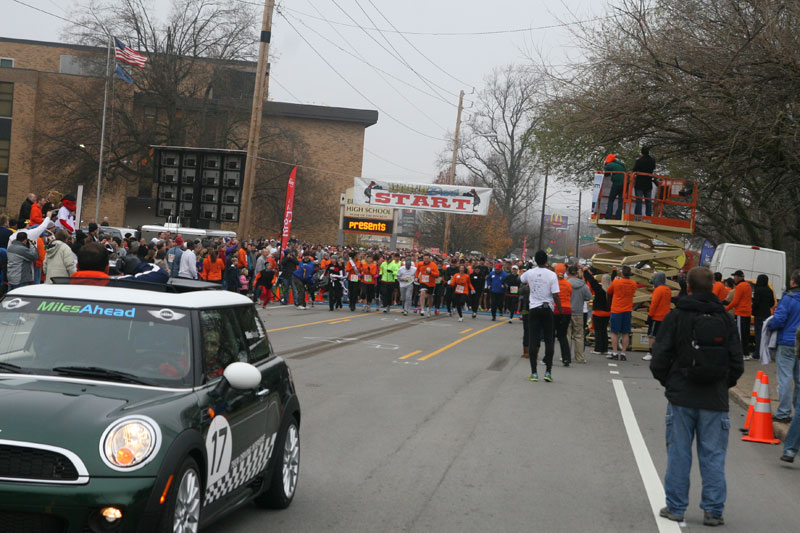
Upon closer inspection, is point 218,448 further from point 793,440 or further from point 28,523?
point 793,440

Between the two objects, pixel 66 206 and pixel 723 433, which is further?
pixel 66 206

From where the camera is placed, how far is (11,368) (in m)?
5.02

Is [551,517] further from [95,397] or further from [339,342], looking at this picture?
[339,342]

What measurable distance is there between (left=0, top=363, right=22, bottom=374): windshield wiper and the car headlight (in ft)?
3.07

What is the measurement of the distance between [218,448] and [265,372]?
1.11m

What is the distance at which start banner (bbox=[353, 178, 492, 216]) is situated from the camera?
144ft

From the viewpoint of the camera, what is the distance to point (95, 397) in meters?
4.62

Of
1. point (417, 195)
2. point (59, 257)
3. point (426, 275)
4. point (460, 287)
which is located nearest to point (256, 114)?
point (426, 275)

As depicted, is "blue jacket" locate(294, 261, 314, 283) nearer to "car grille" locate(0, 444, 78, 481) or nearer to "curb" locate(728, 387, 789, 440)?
"curb" locate(728, 387, 789, 440)

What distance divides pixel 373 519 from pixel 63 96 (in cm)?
5947

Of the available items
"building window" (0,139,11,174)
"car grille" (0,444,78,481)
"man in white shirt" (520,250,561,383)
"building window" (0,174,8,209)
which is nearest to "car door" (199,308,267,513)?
"car grille" (0,444,78,481)

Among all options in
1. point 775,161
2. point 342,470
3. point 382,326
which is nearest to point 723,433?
point 342,470

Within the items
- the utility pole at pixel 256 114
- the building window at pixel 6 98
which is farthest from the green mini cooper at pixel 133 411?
the building window at pixel 6 98

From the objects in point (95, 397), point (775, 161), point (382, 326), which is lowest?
point (382, 326)
